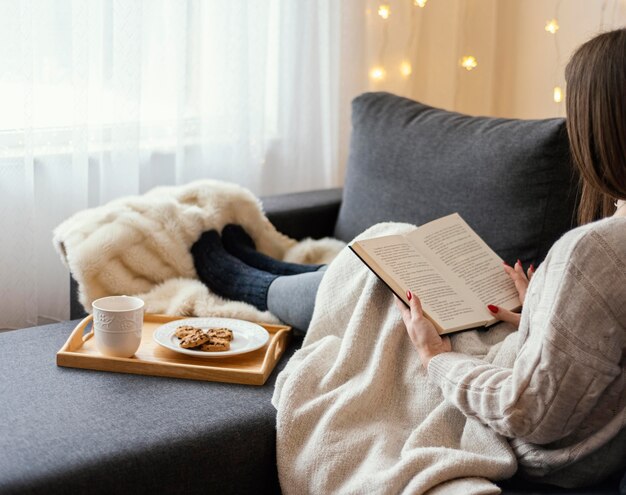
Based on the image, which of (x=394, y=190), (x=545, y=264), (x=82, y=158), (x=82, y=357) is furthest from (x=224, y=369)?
(x=82, y=158)

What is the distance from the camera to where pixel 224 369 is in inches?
64.9

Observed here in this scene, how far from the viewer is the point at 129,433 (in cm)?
144

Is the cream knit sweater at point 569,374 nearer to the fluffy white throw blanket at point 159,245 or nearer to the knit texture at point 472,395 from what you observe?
the knit texture at point 472,395

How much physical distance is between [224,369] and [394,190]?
80 centimetres

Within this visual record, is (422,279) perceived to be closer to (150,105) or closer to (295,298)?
(295,298)

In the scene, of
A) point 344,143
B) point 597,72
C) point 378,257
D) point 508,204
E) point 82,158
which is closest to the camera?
point 597,72

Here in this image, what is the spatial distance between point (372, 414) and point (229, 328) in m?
0.44

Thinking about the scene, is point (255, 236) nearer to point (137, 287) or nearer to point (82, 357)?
point (137, 287)

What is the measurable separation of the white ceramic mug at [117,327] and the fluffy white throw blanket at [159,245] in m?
0.30

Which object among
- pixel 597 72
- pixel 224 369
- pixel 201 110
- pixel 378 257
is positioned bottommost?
pixel 224 369

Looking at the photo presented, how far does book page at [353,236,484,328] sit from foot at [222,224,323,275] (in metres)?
0.47

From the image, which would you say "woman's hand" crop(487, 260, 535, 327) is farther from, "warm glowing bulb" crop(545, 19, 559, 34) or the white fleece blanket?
"warm glowing bulb" crop(545, 19, 559, 34)

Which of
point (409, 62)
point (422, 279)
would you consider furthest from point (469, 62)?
point (422, 279)

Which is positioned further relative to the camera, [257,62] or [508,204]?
[257,62]
